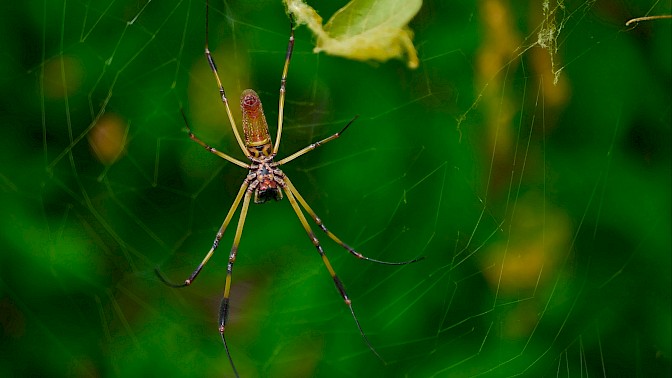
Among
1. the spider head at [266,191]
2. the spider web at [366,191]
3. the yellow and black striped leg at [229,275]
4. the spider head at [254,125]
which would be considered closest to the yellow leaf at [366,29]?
the spider web at [366,191]

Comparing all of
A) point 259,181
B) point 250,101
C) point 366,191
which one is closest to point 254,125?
point 250,101

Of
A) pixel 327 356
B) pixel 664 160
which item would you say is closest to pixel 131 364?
pixel 327 356

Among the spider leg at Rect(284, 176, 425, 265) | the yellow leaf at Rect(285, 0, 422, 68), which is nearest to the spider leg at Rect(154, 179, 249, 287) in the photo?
the spider leg at Rect(284, 176, 425, 265)

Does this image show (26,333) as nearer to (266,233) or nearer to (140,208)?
(140,208)

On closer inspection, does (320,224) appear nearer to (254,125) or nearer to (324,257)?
(324,257)

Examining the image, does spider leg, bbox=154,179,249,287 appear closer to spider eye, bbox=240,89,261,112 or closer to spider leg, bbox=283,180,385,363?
spider leg, bbox=283,180,385,363

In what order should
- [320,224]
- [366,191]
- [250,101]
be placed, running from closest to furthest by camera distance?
[250,101]
[366,191]
[320,224]
